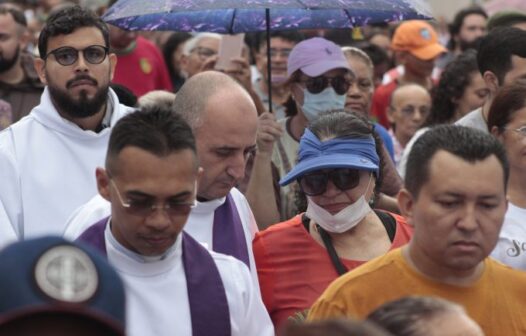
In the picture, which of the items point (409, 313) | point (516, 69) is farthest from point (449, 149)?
point (516, 69)

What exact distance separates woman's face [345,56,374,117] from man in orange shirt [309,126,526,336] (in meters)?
4.24

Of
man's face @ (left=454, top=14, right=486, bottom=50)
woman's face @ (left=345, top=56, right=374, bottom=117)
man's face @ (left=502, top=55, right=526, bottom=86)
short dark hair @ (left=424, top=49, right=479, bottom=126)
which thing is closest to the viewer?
man's face @ (left=502, top=55, right=526, bottom=86)

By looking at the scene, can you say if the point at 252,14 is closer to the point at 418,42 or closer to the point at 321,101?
the point at 321,101

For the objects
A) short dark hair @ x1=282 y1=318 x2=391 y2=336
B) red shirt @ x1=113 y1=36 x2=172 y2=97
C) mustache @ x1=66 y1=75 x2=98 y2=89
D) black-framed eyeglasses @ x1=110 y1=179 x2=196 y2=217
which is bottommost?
red shirt @ x1=113 y1=36 x2=172 y2=97

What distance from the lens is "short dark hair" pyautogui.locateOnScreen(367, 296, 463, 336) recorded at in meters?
3.34

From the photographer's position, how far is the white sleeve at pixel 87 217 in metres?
4.89

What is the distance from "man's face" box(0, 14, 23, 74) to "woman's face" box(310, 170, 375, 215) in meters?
4.90

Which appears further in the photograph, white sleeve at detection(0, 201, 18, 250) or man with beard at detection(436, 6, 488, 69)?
man with beard at detection(436, 6, 488, 69)

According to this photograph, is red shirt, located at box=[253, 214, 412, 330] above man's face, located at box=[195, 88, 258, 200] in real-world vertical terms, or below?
below

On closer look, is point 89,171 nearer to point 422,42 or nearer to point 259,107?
point 259,107

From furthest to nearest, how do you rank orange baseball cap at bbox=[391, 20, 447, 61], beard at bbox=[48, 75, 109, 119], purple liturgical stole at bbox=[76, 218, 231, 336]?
1. orange baseball cap at bbox=[391, 20, 447, 61]
2. beard at bbox=[48, 75, 109, 119]
3. purple liturgical stole at bbox=[76, 218, 231, 336]

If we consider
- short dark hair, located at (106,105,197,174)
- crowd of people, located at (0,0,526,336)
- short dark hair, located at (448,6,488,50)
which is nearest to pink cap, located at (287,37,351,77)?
crowd of people, located at (0,0,526,336)

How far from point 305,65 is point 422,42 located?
4.22m

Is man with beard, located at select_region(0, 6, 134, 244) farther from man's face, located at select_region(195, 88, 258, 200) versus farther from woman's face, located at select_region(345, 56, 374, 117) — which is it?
woman's face, located at select_region(345, 56, 374, 117)
